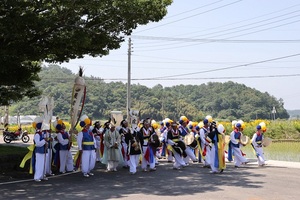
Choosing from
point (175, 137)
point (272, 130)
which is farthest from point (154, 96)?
point (175, 137)

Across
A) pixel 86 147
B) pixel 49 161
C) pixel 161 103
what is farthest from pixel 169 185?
pixel 161 103

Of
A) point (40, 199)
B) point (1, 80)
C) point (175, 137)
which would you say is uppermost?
point (1, 80)

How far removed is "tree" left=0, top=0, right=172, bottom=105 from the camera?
524 inches

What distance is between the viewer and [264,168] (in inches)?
639

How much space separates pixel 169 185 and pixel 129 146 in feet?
11.3

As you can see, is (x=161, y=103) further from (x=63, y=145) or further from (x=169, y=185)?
(x=169, y=185)

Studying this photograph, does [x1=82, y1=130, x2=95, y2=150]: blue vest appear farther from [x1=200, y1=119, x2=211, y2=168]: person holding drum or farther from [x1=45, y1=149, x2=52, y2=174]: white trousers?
[x1=200, y1=119, x2=211, y2=168]: person holding drum

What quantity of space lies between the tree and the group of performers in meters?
2.55

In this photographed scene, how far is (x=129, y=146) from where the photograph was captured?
15.3 m

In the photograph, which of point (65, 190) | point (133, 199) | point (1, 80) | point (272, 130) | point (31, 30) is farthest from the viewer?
point (272, 130)

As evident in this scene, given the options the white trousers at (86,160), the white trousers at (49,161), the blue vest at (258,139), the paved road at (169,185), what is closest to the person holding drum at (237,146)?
the blue vest at (258,139)

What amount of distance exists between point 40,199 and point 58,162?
5414 millimetres

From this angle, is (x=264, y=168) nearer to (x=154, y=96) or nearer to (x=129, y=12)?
(x=129, y=12)

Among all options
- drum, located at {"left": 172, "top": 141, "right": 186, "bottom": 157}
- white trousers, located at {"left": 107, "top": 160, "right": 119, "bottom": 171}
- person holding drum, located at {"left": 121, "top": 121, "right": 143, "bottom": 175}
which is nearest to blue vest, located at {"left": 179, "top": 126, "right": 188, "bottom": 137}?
drum, located at {"left": 172, "top": 141, "right": 186, "bottom": 157}
